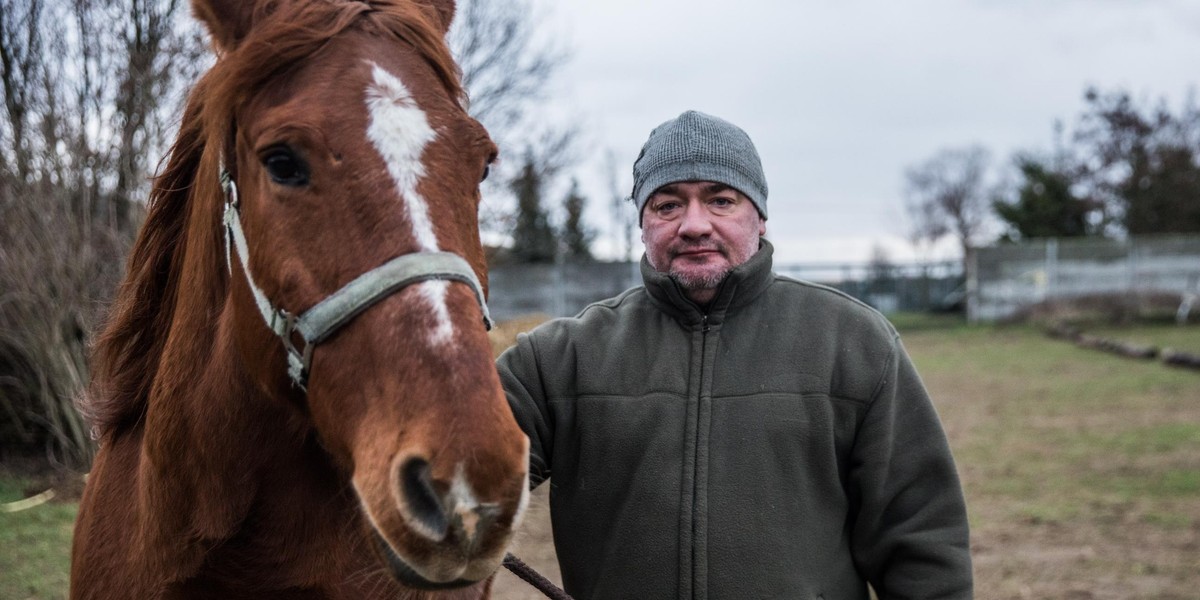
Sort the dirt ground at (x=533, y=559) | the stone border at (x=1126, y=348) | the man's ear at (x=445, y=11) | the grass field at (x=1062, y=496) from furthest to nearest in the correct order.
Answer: the stone border at (x=1126, y=348) → the dirt ground at (x=533, y=559) → the grass field at (x=1062, y=496) → the man's ear at (x=445, y=11)

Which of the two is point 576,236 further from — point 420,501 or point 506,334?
point 420,501

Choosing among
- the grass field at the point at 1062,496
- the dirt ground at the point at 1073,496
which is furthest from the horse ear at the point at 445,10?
the grass field at the point at 1062,496

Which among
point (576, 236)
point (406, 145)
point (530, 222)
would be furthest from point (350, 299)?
point (576, 236)

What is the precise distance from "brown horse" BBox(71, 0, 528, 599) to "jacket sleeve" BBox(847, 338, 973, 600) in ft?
3.51

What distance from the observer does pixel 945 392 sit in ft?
45.7

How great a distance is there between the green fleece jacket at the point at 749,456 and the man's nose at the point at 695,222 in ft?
0.49

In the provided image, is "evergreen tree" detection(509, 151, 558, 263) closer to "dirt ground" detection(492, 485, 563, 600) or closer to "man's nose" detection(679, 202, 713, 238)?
"dirt ground" detection(492, 485, 563, 600)

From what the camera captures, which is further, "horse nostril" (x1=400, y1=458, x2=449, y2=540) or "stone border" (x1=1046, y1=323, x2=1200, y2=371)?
"stone border" (x1=1046, y1=323, x2=1200, y2=371)

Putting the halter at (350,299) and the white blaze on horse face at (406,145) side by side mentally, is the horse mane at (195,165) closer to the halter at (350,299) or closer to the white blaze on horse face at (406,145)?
the white blaze on horse face at (406,145)

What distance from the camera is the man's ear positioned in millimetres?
2281

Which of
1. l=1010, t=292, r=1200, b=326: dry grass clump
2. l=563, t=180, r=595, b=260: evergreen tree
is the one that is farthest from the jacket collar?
l=1010, t=292, r=1200, b=326: dry grass clump

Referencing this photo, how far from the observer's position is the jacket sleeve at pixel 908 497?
2.48 metres

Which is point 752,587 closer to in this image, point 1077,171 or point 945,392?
point 945,392

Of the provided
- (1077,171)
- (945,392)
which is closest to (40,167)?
(945,392)
